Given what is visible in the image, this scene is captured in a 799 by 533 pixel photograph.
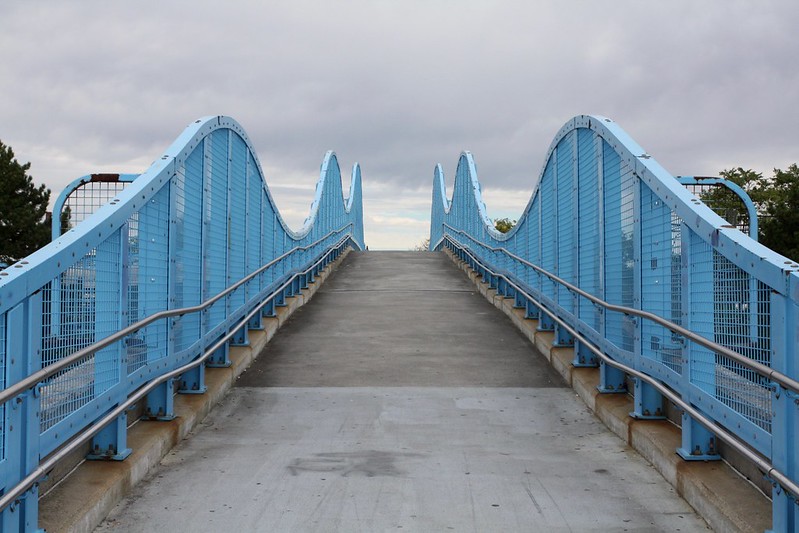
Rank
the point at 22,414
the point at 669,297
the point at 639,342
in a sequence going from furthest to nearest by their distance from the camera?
1. the point at 639,342
2. the point at 669,297
3. the point at 22,414

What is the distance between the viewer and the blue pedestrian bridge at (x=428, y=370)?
3689 mm

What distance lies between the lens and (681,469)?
4598 millimetres

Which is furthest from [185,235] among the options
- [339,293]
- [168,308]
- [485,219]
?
[485,219]

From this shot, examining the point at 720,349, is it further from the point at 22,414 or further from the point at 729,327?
the point at 22,414

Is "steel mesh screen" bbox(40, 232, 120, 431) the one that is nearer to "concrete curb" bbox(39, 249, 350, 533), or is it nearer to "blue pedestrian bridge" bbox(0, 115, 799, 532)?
"blue pedestrian bridge" bbox(0, 115, 799, 532)

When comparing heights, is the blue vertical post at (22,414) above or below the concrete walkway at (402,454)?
above

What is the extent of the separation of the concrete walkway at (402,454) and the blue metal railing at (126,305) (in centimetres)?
53

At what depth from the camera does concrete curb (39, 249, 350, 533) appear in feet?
12.8

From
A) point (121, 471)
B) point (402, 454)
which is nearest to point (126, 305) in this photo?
point (121, 471)

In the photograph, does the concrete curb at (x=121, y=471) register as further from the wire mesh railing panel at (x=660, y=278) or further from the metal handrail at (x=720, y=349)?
the wire mesh railing panel at (x=660, y=278)

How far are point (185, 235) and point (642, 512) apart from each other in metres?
4.03

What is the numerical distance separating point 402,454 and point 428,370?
9.37 feet

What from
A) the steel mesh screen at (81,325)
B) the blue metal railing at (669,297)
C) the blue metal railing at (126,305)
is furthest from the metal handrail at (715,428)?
the steel mesh screen at (81,325)

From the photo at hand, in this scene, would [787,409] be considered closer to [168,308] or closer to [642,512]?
[642,512]
